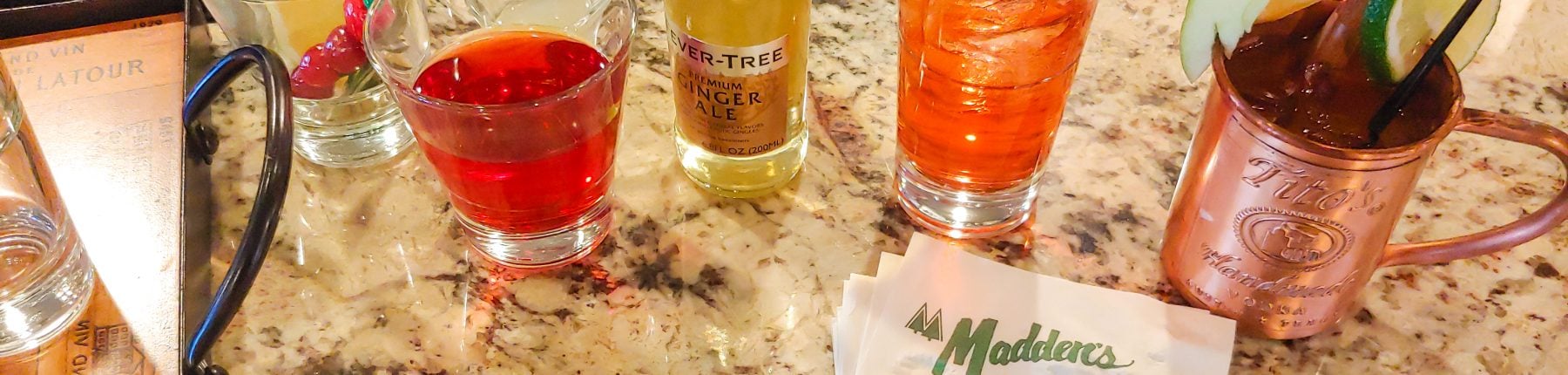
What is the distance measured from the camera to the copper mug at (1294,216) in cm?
40

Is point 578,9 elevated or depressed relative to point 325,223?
elevated

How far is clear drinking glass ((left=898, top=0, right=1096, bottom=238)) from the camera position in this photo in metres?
0.47

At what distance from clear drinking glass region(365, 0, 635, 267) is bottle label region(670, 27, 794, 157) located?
0.13 ft

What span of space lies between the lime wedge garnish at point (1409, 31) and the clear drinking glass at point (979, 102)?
115 millimetres

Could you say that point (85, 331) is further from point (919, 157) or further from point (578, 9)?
point (919, 157)

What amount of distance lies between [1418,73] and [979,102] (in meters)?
0.18

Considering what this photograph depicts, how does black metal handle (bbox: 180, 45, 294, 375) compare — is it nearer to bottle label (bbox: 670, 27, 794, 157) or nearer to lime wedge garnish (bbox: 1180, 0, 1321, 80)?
bottle label (bbox: 670, 27, 794, 157)

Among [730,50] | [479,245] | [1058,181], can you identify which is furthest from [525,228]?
[1058,181]

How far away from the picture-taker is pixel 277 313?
0.51 metres

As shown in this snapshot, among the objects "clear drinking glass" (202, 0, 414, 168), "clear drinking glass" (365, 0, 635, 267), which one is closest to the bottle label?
"clear drinking glass" (365, 0, 635, 267)

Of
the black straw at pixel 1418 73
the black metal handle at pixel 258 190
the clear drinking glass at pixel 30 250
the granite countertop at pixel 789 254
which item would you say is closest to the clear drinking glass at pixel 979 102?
the granite countertop at pixel 789 254

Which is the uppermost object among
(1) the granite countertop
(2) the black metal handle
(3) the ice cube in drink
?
(3) the ice cube in drink

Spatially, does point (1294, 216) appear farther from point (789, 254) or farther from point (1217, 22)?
point (789, 254)

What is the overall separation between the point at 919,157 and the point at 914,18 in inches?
3.5
